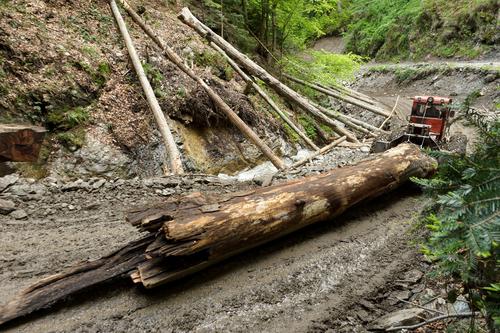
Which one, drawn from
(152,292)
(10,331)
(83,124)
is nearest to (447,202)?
(152,292)

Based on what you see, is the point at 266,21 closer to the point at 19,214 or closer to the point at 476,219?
the point at 19,214

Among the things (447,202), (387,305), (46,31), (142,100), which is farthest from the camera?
(142,100)

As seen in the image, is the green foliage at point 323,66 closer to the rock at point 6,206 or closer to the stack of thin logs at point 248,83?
the stack of thin logs at point 248,83

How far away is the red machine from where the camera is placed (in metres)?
8.69

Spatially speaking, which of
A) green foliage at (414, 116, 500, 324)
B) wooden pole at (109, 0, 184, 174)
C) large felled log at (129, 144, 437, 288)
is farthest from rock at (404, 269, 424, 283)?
wooden pole at (109, 0, 184, 174)

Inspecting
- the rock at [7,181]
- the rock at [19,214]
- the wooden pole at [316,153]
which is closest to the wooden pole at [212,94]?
the wooden pole at [316,153]

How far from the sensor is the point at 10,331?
314 cm

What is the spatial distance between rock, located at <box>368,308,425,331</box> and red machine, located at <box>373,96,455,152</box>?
240 inches

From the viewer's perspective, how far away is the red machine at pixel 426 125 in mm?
8688

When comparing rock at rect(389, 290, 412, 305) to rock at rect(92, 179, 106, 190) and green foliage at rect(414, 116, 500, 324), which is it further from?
rock at rect(92, 179, 106, 190)

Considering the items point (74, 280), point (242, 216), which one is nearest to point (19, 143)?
point (74, 280)

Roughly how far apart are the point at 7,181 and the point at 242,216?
14.7 ft

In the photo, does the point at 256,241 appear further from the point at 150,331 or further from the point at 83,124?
the point at 83,124

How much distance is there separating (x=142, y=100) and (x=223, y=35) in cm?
702
